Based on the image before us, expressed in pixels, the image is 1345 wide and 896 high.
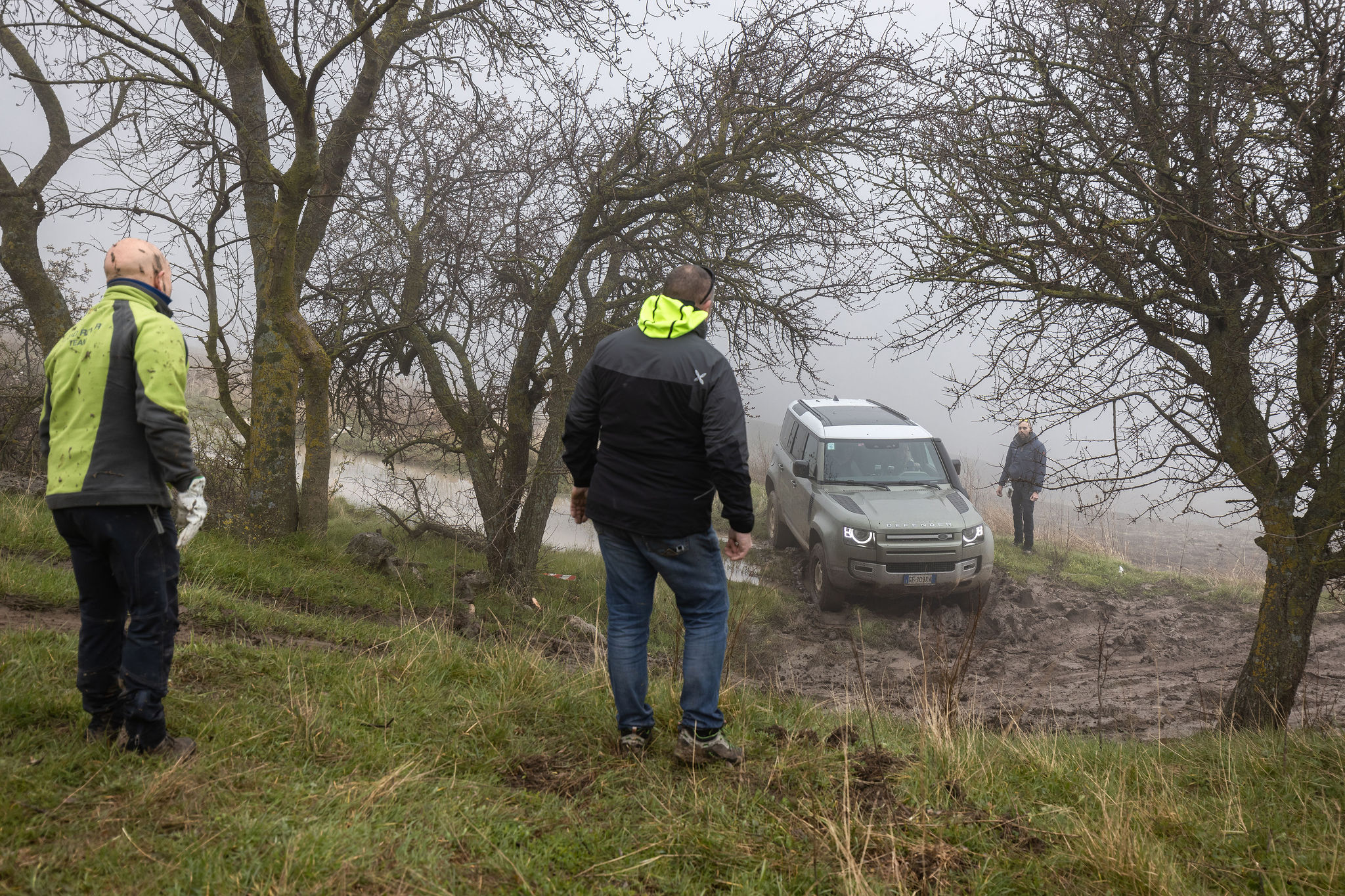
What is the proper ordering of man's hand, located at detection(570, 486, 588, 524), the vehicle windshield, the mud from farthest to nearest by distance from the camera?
the vehicle windshield → the mud → man's hand, located at detection(570, 486, 588, 524)

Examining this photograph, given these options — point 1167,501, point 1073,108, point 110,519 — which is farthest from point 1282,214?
point 110,519

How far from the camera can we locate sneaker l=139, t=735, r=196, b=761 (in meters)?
3.11

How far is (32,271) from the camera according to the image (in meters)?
9.03

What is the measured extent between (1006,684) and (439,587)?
592cm

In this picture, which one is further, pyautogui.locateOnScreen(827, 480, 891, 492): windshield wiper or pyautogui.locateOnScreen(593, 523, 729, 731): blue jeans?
pyautogui.locateOnScreen(827, 480, 891, 492): windshield wiper

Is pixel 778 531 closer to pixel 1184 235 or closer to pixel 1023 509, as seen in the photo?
pixel 1023 509

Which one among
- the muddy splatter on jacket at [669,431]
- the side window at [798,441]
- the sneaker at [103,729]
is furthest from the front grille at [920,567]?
the sneaker at [103,729]

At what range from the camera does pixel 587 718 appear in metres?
4.25

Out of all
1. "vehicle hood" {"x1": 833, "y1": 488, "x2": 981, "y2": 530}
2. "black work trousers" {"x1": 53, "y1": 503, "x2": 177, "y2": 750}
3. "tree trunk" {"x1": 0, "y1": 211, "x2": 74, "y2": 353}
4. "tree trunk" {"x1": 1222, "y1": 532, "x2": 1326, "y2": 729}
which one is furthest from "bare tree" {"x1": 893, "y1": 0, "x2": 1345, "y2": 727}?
"tree trunk" {"x1": 0, "y1": 211, "x2": 74, "y2": 353}

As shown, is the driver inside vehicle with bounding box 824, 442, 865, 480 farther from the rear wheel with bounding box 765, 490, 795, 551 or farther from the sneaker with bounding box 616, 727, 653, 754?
the sneaker with bounding box 616, 727, 653, 754

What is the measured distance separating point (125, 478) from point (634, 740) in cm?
230

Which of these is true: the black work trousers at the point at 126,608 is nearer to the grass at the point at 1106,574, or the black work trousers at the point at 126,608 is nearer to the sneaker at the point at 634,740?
the sneaker at the point at 634,740

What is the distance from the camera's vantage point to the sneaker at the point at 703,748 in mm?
3652

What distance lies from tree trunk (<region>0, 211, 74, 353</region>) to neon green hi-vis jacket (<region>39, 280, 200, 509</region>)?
290 inches
